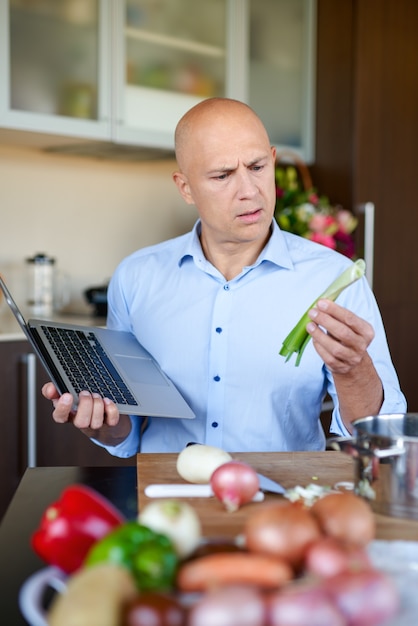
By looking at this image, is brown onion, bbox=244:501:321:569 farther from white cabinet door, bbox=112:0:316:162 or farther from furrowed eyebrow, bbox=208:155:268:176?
white cabinet door, bbox=112:0:316:162

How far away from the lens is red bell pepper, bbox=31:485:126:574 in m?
0.74

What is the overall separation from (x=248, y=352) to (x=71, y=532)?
2.96 feet

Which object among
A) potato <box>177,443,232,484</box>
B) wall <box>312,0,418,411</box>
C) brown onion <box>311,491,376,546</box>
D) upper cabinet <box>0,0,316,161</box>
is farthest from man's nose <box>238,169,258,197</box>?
wall <box>312,0,418,411</box>

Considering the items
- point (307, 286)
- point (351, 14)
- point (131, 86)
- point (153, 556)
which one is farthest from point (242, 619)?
point (351, 14)

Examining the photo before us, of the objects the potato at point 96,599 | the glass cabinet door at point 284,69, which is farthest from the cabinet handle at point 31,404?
the potato at point 96,599

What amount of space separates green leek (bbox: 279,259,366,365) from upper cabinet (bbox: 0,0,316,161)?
167cm

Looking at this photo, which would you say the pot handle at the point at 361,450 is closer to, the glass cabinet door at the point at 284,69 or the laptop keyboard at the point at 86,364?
the laptop keyboard at the point at 86,364

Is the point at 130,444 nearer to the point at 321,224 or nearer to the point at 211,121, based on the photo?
the point at 211,121

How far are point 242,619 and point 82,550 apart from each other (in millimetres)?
223

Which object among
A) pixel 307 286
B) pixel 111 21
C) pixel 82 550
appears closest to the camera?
pixel 82 550

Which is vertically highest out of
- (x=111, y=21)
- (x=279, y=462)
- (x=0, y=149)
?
(x=111, y=21)

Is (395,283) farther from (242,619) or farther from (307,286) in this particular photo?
(242,619)

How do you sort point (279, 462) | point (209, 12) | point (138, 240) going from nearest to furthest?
point (279, 462) < point (209, 12) < point (138, 240)

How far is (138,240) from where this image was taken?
11.1 feet
